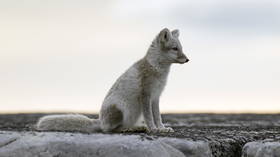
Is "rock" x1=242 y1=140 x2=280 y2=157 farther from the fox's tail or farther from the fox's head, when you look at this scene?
the fox's tail

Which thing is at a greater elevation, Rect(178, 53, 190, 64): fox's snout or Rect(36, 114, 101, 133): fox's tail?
Rect(178, 53, 190, 64): fox's snout

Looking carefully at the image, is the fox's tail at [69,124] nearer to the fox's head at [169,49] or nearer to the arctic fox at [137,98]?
the arctic fox at [137,98]

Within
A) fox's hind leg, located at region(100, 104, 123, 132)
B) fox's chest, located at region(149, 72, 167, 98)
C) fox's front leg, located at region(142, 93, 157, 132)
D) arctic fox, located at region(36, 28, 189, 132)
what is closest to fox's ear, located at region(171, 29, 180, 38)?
arctic fox, located at region(36, 28, 189, 132)

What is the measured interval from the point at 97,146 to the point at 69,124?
1.79 meters

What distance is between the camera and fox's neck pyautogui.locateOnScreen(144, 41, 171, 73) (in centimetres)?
677

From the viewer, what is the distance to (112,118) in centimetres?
628

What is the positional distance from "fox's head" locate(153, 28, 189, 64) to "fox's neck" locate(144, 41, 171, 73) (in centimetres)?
3

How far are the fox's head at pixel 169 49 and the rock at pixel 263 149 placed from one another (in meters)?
1.85

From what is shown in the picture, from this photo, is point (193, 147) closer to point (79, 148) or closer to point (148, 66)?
point (79, 148)

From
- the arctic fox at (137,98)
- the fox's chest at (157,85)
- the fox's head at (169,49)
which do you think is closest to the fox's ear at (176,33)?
the arctic fox at (137,98)

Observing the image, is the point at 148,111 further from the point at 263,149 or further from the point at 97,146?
the point at 263,149

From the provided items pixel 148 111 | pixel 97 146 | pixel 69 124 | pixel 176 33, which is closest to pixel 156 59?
pixel 176 33

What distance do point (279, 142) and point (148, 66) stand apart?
6.96 ft

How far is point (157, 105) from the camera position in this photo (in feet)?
22.4
